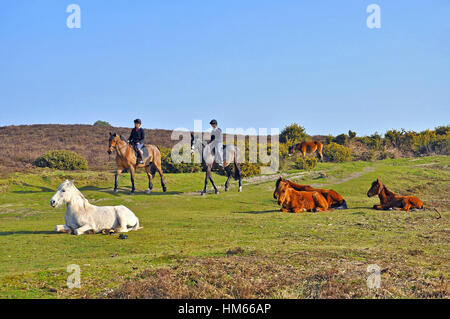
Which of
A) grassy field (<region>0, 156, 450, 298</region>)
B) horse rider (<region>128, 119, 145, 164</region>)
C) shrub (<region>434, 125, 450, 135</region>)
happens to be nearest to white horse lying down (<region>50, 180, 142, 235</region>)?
grassy field (<region>0, 156, 450, 298</region>)

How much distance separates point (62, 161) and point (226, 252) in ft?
106

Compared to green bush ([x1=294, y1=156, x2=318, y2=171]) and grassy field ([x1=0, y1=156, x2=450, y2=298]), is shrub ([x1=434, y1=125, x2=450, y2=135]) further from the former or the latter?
grassy field ([x1=0, y1=156, x2=450, y2=298])

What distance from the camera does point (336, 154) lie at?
49.9m

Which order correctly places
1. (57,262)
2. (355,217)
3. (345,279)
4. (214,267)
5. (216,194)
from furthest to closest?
(216,194), (355,217), (57,262), (214,267), (345,279)

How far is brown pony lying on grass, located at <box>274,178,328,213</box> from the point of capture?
1761 centimetres

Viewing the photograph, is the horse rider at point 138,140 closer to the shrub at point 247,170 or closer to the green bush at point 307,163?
the shrub at point 247,170

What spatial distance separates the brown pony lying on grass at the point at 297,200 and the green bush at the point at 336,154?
32.4 metres

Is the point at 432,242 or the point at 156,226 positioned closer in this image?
the point at 432,242

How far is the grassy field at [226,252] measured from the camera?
7.28 m

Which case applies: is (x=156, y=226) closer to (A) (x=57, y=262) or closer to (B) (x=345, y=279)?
(A) (x=57, y=262)

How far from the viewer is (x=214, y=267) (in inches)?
332

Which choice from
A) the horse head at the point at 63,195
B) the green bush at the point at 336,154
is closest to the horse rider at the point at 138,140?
the horse head at the point at 63,195
